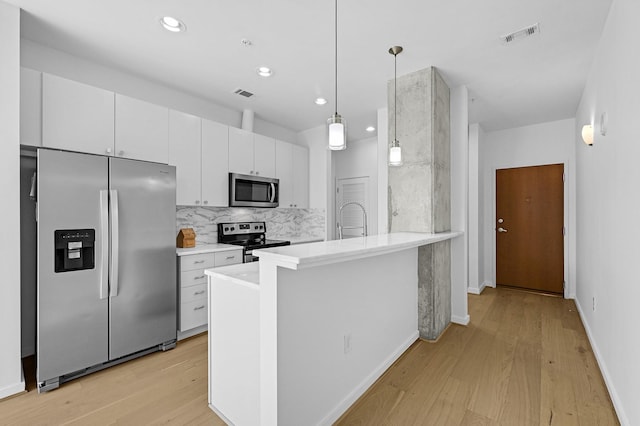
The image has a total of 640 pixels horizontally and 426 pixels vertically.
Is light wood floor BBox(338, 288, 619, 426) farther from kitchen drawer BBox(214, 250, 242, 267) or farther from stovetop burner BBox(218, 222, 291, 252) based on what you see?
stovetop burner BBox(218, 222, 291, 252)

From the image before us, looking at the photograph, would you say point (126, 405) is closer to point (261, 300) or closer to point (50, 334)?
point (50, 334)

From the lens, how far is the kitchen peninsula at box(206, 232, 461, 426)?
145 cm

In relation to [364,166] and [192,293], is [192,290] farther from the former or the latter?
[364,166]

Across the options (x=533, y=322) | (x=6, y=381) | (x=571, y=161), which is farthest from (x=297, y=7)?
(x=571, y=161)

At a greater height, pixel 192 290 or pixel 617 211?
pixel 617 211

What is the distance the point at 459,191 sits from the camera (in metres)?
3.35

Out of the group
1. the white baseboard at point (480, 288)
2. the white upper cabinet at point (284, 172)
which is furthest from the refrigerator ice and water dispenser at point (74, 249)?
the white baseboard at point (480, 288)

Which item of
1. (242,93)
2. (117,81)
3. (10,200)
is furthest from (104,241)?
(242,93)

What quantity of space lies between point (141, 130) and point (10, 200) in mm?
1190

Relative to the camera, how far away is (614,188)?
2.06m

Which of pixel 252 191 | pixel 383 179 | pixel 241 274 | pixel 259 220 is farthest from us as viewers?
pixel 259 220

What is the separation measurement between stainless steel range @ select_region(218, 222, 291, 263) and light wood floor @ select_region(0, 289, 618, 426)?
1.22 m

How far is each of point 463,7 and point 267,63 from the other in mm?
1654

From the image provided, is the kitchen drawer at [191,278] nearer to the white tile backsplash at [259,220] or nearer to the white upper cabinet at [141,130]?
the white tile backsplash at [259,220]
